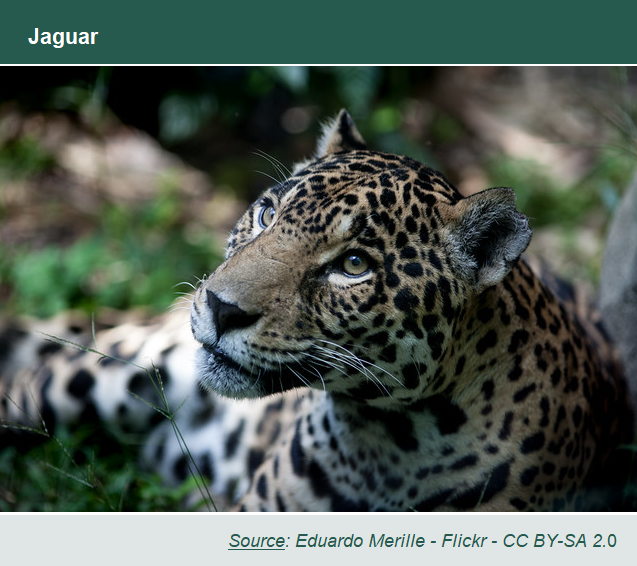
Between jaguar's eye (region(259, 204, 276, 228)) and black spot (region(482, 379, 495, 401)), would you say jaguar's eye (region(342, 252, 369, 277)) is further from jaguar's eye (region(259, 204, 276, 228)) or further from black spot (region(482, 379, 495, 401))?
black spot (region(482, 379, 495, 401))

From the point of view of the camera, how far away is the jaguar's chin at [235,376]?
3348 mm

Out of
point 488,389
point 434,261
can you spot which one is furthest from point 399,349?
point 488,389

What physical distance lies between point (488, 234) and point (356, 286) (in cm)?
65

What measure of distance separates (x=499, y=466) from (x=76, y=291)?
4.38 metres

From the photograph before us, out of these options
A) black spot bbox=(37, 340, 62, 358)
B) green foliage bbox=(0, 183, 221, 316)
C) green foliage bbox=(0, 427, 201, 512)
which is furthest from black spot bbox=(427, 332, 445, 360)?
green foliage bbox=(0, 183, 221, 316)

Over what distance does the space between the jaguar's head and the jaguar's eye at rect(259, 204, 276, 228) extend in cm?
16

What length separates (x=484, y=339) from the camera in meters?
3.64

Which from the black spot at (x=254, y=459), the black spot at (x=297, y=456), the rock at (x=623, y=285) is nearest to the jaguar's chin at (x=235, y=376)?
the black spot at (x=297, y=456)

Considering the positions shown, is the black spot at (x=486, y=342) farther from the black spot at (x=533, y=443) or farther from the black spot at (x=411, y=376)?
the black spot at (x=533, y=443)

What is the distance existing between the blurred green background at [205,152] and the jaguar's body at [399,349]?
3094 millimetres

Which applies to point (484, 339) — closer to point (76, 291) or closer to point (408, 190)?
point (408, 190)

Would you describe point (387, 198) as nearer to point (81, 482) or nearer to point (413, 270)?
point (413, 270)

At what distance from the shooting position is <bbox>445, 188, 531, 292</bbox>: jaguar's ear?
3.34 metres
